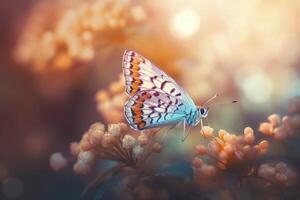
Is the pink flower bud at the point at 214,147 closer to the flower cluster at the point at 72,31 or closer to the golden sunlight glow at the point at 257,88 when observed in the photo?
the golden sunlight glow at the point at 257,88

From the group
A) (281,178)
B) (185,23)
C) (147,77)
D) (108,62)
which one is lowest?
(281,178)

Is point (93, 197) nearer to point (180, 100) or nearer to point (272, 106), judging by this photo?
point (180, 100)

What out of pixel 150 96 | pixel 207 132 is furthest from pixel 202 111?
pixel 150 96

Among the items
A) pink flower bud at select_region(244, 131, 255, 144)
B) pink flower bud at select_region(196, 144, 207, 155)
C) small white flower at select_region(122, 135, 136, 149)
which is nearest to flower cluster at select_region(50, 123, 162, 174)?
small white flower at select_region(122, 135, 136, 149)

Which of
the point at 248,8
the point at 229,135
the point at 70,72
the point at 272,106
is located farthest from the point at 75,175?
the point at 248,8

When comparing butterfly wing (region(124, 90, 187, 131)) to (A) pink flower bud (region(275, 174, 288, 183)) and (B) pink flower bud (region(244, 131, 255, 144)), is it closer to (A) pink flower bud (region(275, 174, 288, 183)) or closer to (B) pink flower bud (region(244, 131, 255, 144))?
(B) pink flower bud (region(244, 131, 255, 144))

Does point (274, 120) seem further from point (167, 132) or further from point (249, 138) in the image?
point (167, 132)

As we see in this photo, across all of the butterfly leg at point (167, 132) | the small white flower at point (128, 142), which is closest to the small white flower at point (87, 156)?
the small white flower at point (128, 142)
